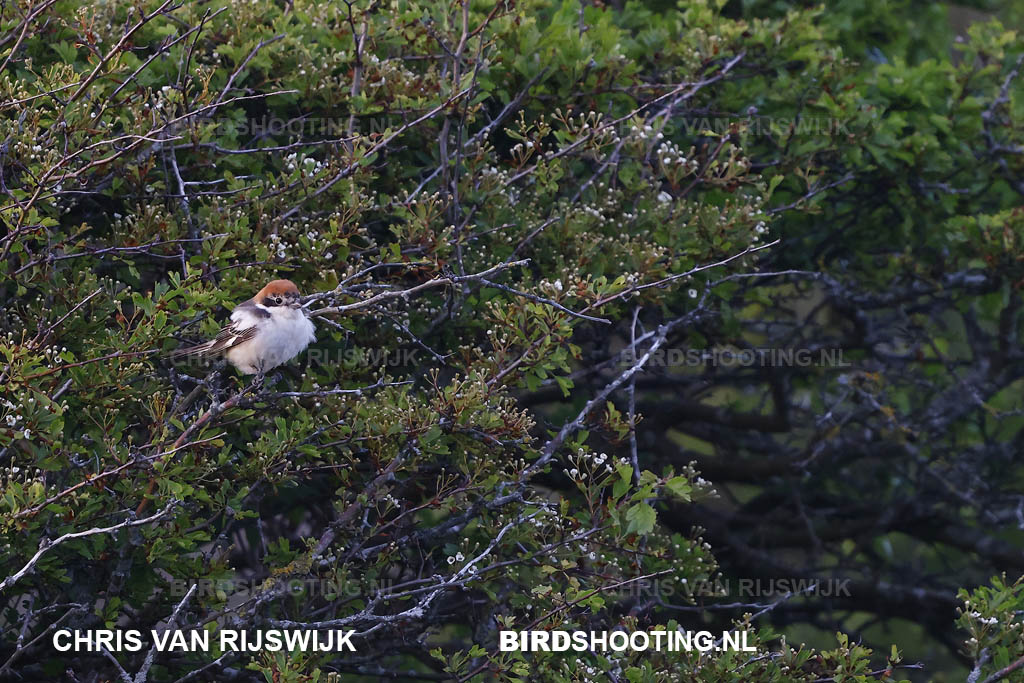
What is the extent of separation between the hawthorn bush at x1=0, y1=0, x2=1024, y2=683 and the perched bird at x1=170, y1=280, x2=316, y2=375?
0.13 meters

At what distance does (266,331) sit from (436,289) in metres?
1.40

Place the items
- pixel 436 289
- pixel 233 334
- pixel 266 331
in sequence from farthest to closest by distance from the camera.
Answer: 1. pixel 436 289
2. pixel 233 334
3. pixel 266 331

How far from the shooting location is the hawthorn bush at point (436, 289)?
5336mm

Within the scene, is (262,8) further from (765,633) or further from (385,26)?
(765,633)

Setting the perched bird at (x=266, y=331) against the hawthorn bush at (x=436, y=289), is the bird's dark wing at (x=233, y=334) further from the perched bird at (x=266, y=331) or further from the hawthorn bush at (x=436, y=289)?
the hawthorn bush at (x=436, y=289)

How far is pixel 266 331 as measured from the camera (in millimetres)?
5324

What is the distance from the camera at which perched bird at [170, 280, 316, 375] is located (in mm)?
5348

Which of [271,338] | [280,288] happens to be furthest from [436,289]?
[271,338]

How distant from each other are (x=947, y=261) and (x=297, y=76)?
5255 millimetres

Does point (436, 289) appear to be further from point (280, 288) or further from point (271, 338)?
point (271, 338)

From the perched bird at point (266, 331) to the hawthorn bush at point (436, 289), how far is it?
0.13m

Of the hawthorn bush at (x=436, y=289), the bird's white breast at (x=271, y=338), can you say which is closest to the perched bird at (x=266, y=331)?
the bird's white breast at (x=271, y=338)

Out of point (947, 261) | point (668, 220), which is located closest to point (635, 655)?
point (668, 220)

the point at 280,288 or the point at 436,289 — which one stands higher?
the point at 436,289
